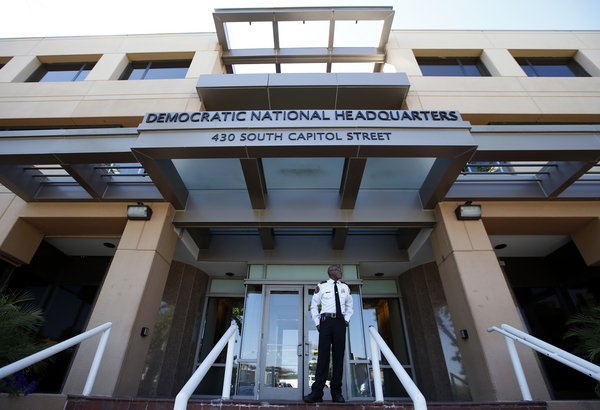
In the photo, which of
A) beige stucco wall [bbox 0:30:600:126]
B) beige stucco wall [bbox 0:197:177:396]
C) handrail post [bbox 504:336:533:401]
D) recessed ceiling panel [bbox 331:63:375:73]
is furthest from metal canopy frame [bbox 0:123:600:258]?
recessed ceiling panel [bbox 331:63:375:73]

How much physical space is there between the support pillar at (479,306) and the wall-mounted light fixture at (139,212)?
6.30 meters

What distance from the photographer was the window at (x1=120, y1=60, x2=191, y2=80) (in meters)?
9.38

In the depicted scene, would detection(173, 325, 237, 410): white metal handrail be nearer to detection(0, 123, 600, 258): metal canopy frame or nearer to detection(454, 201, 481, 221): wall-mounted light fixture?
detection(0, 123, 600, 258): metal canopy frame

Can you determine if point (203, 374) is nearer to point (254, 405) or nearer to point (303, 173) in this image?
point (254, 405)

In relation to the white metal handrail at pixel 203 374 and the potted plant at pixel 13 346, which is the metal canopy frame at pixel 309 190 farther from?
the white metal handrail at pixel 203 374

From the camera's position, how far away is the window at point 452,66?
9.22 meters

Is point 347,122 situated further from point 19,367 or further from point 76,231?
point 76,231

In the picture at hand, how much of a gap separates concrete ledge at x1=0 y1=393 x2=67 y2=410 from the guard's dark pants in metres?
3.21

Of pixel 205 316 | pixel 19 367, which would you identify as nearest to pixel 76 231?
pixel 205 316

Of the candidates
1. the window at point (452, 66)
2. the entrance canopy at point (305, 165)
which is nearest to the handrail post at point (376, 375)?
the entrance canopy at point (305, 165)

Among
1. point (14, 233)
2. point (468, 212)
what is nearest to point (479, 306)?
point (468, 212)

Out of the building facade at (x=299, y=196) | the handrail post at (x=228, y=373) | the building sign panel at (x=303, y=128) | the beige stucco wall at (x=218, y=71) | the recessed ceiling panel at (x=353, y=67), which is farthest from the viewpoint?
the recessed ceiling panel at (x=353, y=67)

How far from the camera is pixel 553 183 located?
6.26 m

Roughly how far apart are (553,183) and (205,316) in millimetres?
9275
